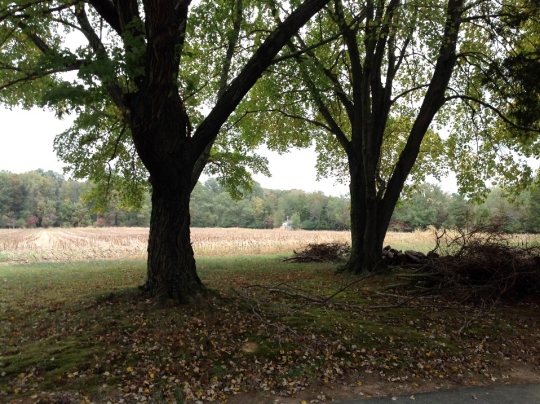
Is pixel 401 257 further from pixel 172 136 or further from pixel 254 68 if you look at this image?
pixel 172 136

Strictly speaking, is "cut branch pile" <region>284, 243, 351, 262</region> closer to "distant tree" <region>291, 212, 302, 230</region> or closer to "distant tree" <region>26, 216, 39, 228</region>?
"distant tree" <region>291, 212, 302, 230</region>

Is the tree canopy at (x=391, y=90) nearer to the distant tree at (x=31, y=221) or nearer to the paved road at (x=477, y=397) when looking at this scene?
the paved road at (x=477, y=397)

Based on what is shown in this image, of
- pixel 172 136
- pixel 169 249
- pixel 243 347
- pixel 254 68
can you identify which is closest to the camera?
pixel 243 347

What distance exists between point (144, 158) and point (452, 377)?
18.2ft

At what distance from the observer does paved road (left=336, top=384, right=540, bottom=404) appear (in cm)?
414

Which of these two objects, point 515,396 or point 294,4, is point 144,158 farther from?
point 515,396

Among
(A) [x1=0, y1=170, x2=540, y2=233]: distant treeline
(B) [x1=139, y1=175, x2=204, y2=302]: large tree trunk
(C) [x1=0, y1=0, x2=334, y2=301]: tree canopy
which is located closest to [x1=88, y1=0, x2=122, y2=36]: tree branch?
(C) [x1=0, y1=0, x2=334, y2=301]: tree canopy

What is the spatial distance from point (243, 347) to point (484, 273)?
19.6 feet

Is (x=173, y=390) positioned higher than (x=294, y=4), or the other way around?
(x=294, y=4)

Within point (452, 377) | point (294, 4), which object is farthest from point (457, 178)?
point (452, 377)

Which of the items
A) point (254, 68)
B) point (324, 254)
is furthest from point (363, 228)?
point (254, 68)

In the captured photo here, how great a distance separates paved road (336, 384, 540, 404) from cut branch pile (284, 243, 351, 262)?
12.4 meters

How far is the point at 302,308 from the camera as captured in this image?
23.4 feet

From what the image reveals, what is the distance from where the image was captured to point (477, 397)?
4254 millimetres
